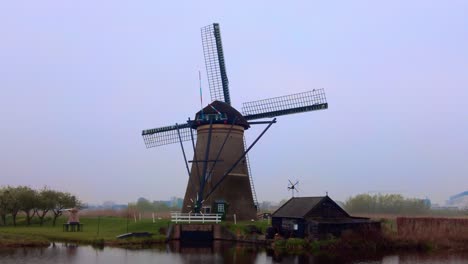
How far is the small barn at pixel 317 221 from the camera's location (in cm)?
2859

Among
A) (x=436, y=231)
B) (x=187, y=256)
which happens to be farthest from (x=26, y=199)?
(x=436, y=231)

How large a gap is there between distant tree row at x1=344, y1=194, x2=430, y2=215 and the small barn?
15.5m

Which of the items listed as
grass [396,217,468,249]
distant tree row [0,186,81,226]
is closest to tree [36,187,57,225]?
distant tree row [0,186,81,226]

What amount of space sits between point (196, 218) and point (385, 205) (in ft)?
73.5

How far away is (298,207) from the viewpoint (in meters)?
31.1

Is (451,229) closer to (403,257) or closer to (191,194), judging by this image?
(403,257)

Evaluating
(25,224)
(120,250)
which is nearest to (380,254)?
(120,250)

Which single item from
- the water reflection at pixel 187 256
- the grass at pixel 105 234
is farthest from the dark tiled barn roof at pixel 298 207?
the grass at pixel 105 234

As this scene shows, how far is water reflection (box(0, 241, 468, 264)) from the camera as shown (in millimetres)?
22469

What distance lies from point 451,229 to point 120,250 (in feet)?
62.5

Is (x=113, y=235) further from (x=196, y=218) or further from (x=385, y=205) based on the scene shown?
(x=385, y=205)

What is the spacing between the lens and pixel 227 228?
32312mm

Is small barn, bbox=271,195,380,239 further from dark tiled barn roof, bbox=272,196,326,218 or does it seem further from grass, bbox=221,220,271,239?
grass, bbox=221,220,271,239

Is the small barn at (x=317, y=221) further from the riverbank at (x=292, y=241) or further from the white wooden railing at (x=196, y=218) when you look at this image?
the white wooden railing at (x=196, y=218)
